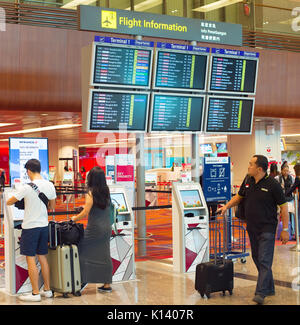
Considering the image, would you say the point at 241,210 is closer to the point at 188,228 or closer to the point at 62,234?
the point at 188,228

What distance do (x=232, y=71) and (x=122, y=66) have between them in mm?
1811

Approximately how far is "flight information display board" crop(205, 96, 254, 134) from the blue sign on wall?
0.48m

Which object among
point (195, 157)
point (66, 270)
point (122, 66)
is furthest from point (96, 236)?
point (195, 157)

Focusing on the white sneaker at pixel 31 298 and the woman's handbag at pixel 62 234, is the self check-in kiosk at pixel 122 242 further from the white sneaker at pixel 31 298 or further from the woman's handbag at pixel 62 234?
the white sneaker at pixel 31 298

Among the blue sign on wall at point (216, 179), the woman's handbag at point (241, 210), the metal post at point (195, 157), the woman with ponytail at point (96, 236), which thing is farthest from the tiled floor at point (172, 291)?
the metal post at point (195, 157)

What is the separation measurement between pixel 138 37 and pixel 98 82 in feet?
4.10

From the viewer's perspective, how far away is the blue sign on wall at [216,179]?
8195 millimetres

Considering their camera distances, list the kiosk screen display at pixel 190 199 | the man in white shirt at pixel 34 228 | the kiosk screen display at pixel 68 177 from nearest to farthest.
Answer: the man in white shirt at pixel 34 228
the kiosk screen display at pixel 190 199
the kiosk screen display at pixel 68 177

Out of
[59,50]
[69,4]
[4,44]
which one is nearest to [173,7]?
[69,4]

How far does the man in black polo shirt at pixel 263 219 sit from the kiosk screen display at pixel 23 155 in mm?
3011

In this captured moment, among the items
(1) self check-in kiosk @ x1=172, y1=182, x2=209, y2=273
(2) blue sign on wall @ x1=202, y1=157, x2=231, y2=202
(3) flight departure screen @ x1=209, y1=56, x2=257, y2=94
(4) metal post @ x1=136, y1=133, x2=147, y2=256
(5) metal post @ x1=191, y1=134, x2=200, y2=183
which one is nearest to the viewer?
(1) self check-in kiosk @ x1=172, y1=182, x2=209, y2=273

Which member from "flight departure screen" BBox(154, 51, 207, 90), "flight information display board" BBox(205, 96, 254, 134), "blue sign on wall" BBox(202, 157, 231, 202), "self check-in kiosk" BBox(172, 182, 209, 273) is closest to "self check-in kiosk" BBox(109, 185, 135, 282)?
"self check-in kiosk" BBox(172, 182, 209, 273)

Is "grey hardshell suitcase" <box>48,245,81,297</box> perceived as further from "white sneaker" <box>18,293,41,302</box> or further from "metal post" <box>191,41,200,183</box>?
"metal post" <box>191,41,200,183</box>

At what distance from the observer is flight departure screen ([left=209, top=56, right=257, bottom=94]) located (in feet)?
27.2
